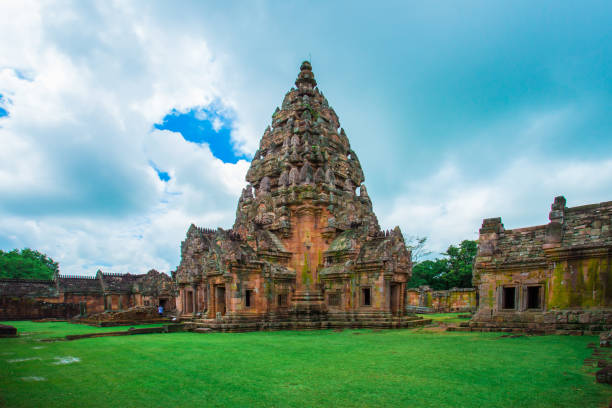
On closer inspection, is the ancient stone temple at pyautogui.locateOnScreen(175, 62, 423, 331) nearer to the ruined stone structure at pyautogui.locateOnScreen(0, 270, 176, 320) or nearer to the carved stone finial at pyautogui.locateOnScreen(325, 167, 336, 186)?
the carved stone finial at pyautogui.locateOnScreen(325, 167, 336, 186)

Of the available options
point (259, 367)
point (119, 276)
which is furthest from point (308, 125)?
point (119, 276)

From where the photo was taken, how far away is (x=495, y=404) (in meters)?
5.84

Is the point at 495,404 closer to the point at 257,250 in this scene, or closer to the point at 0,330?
the point at 257,250

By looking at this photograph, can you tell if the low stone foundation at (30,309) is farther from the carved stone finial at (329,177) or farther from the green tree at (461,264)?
the green tree at (461,264)

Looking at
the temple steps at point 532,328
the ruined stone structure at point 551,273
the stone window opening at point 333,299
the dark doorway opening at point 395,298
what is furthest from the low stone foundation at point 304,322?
the ruined stone structure at point 551,273

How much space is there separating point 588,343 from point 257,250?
15231mm

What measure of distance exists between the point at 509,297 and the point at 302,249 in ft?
36.9

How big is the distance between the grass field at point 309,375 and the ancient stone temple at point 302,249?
25.3 feet

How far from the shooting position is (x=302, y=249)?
22906mm

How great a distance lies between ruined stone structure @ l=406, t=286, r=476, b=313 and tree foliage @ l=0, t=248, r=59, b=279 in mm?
49598

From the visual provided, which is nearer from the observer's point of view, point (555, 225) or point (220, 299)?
point (555, 225)

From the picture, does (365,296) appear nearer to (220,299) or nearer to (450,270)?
(220,299)

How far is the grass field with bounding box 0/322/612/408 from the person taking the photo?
6.18 m

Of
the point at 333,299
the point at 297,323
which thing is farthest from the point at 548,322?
the point at 297,323
